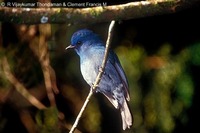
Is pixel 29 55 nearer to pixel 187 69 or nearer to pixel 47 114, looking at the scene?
pixel 47 114

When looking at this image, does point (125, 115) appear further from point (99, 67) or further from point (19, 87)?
point (19, 87)

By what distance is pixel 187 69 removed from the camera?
216 centimetres

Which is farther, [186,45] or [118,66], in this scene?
[186,45]

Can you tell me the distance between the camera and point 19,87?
2.26 meters

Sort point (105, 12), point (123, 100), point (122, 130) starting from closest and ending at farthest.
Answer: point (105, 12), point (123, 100), point (122, 130)

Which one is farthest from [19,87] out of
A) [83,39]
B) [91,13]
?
[91,13]

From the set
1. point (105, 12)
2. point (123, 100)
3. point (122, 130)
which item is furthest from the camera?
point (122, 130)

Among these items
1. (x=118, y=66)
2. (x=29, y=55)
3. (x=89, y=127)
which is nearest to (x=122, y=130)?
(x=89, y=127)

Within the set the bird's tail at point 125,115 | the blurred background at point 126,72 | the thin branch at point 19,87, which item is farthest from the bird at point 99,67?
the thin branch at point 19,87

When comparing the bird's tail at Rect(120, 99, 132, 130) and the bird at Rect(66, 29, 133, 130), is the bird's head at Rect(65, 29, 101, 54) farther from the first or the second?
the bird's tail at Rect(120, 99, 132, 130)

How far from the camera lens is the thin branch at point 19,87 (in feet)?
7.30

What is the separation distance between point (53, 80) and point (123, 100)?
1.12 ft

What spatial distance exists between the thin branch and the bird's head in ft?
1.13

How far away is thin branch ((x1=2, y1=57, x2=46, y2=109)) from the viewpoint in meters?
2.23
